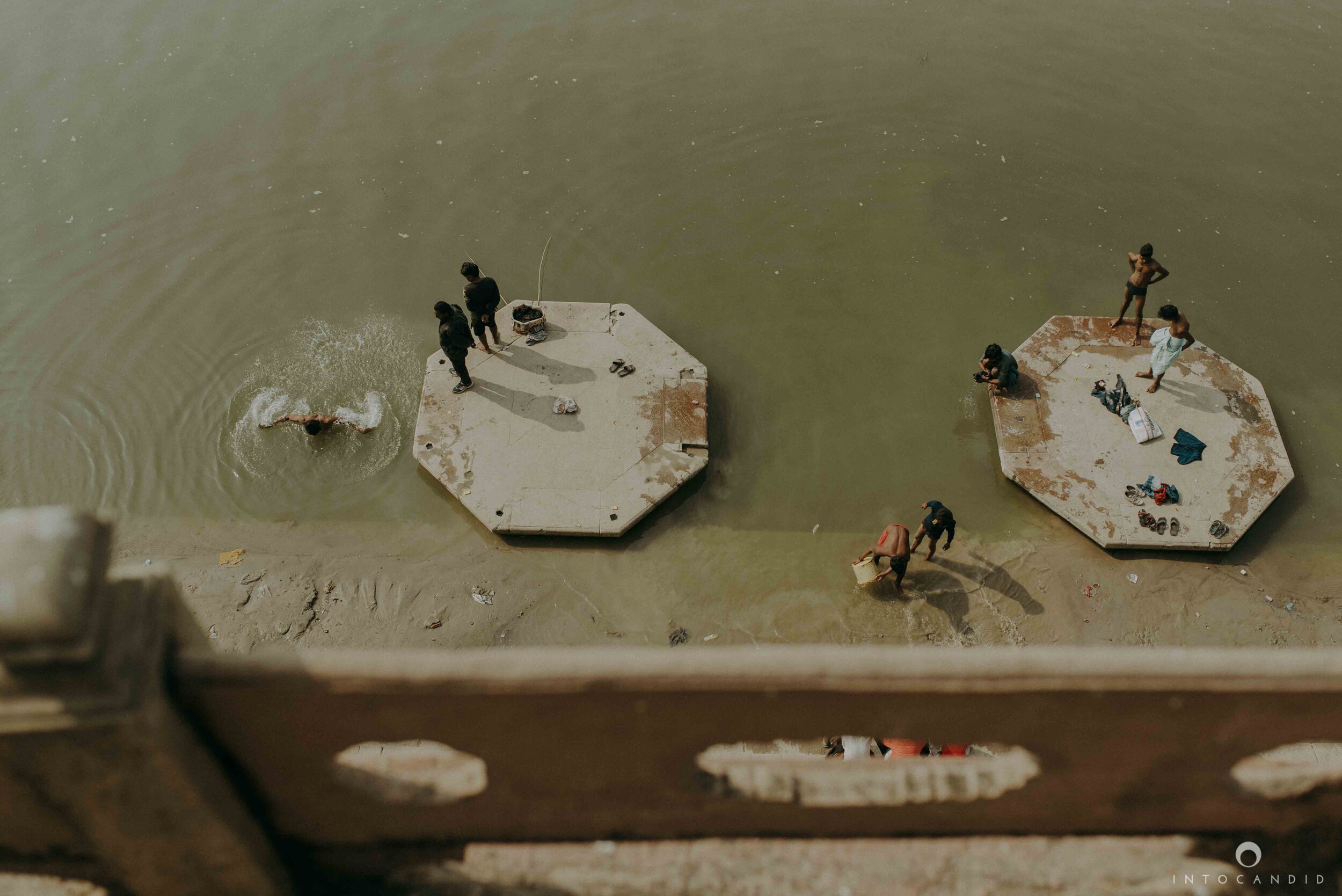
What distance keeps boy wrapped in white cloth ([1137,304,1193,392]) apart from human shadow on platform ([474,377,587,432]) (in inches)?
263

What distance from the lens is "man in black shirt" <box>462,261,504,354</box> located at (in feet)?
29.7

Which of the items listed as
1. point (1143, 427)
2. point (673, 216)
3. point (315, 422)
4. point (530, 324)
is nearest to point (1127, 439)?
point (1143, 427)

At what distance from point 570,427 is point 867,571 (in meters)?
3.77

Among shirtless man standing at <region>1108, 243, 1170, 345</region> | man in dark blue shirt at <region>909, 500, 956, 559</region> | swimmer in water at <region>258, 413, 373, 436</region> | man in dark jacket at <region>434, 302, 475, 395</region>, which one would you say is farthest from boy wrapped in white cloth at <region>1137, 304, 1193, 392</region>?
swimmer in water at <region>258, 413, 373, 436</region>

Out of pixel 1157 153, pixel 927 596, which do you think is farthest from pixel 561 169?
pixel 1157 153

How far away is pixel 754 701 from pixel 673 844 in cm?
130

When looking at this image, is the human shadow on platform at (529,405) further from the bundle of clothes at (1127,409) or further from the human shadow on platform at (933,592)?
the bundle of clothes at (1127,409)

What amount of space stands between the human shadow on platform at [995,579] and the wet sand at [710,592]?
0.06ft

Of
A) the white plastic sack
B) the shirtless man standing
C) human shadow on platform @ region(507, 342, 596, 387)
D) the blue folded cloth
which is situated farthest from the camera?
human shadow on platform @ region(507, 342, 596, 387)

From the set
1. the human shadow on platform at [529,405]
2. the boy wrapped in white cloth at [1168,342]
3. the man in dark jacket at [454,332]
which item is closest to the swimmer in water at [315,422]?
the human shadow on platform at [529,405]

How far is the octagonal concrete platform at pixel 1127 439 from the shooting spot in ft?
28.9

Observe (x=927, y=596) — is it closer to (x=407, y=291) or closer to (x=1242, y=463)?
(x=1242, y=463)

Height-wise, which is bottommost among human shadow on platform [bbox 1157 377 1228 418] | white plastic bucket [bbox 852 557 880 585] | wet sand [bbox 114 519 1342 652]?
wet sand [bbox 114 519 1342 652]

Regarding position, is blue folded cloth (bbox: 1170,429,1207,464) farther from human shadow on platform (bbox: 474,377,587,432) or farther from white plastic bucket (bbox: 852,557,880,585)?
human shadow on platform (bbox: 474,377,587,432)
